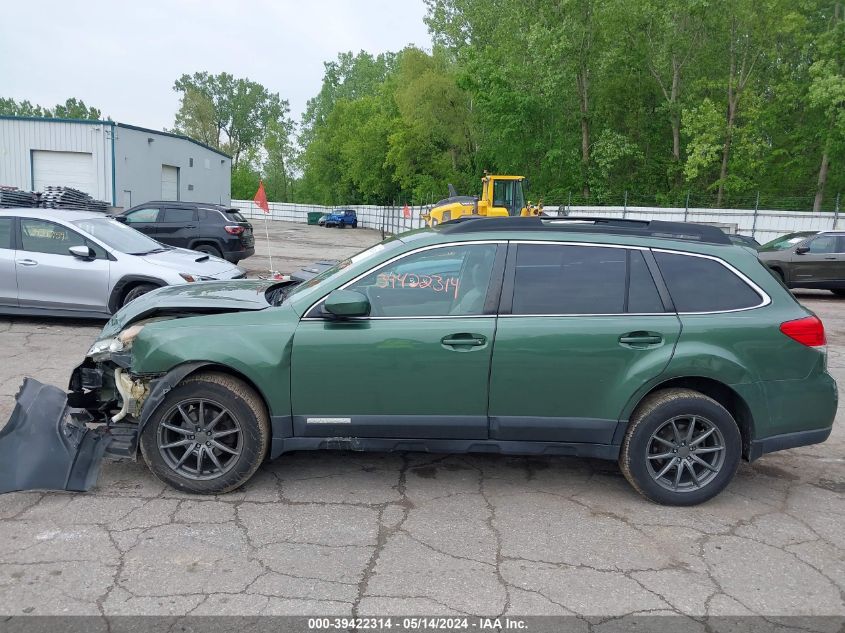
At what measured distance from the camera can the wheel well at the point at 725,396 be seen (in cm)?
431

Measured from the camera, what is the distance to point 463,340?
418cm

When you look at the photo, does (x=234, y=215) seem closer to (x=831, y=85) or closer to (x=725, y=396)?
(x=725, y=396)

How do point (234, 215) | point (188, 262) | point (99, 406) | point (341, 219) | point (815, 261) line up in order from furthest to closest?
point (341, 219) → point (234, 215) → point (815, 261) → point (188, 262) → point (99, 406)

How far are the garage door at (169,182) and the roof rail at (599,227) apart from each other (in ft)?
88.7

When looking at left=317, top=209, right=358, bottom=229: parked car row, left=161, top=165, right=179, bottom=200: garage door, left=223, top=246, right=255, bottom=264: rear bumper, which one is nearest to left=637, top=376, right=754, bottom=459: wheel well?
left=223, top=246, right=255, bottom=264: rear bumper

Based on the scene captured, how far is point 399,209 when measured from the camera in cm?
4738

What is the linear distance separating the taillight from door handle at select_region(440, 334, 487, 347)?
185 centimetres

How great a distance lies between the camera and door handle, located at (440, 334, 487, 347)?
13.7ft

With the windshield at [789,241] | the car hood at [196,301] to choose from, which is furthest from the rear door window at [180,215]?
the windshield at [789,241]

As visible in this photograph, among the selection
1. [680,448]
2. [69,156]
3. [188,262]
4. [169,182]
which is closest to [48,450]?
[680,448]

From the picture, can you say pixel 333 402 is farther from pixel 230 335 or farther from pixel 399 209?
pixel 399 209

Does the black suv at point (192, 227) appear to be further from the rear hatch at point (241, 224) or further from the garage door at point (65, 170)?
the garage door at point (65, 170)

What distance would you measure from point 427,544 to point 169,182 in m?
29.3

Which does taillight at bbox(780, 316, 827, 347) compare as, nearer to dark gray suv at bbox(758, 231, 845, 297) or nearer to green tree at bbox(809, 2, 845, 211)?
dark gray suv at bbox(758, 231, 845, 297)
